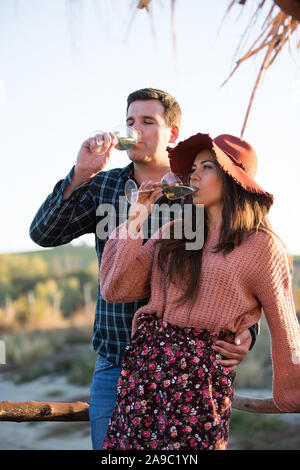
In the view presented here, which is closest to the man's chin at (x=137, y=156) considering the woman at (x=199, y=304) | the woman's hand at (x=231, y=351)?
the woman at (x=199, y=304)

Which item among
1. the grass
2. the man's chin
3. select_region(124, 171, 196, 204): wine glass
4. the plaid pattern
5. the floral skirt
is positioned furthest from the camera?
the grass

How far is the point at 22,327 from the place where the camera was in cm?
2048

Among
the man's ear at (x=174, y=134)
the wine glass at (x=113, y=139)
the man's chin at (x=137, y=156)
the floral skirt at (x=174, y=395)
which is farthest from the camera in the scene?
the man's ear at (x=174, y=134)

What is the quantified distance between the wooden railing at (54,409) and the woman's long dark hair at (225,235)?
1.14m

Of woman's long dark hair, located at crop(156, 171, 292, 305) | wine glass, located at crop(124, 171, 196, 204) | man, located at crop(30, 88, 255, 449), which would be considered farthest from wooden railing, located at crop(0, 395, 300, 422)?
wine glass, located at crop(124, 171, 196, 204)

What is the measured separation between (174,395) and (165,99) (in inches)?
60.0

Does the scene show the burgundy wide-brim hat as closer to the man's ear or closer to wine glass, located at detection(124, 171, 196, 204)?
wine glass, located at detection(124, 171, 196, 204)

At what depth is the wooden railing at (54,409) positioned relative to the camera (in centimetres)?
297

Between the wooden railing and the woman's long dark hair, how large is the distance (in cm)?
114

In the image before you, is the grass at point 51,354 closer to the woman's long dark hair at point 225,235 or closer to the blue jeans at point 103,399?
the blue jeans at point 103,399

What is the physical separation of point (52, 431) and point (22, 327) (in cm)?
1048

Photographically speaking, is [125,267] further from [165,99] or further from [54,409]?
[54,409]

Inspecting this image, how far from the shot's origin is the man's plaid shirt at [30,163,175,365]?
2604 mm
